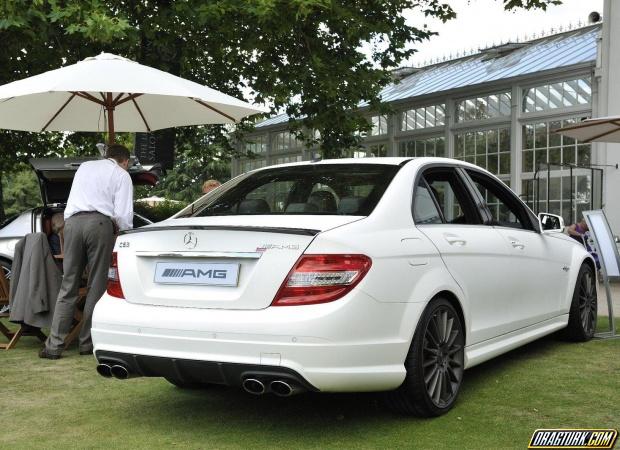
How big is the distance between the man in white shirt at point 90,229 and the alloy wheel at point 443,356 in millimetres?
2982

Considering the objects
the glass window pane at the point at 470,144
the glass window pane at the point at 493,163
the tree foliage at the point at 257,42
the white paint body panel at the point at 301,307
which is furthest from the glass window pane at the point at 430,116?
the white paint body panel at the point at 301,307

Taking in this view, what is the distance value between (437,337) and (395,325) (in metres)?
0.50

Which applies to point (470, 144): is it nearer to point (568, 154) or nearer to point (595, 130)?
point (568, 154)

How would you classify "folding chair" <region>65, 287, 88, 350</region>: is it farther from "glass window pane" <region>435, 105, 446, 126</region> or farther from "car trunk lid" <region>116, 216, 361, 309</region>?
"glass window pane" <region>435, 105, 446, 126</region>

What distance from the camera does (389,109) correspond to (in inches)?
625

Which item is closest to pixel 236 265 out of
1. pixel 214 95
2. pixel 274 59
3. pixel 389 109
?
pixel 214 95

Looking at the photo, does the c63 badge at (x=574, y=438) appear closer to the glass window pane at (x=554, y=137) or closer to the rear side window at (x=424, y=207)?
the rear side window at (x=424, y=207)

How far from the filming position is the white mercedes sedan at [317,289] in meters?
3.73

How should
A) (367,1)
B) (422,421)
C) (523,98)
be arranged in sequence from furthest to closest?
(523,98), (367,1), (422,421)

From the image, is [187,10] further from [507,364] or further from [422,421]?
[422,421]

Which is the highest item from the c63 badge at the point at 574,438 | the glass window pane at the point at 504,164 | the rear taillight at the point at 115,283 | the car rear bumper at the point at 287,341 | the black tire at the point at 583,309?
the glass window pane at the point at 504,164

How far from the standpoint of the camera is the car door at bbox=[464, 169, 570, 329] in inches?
215

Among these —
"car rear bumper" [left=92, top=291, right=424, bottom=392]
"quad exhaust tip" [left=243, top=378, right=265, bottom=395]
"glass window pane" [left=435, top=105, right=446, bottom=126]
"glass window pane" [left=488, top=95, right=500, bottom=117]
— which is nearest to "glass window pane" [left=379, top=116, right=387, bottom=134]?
"glass window pane" [left=435, top=105, right=446, bottom=126]

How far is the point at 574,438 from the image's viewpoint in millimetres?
3934
